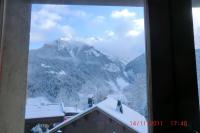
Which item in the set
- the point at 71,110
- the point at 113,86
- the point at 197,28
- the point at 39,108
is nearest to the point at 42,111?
the point at 39,108

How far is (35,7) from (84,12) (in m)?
0.24

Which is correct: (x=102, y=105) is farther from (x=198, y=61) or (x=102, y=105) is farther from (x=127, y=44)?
(x=198, y=61)

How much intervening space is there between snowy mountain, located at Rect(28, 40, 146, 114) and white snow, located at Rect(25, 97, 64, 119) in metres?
0.03

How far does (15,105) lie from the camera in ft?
3.28

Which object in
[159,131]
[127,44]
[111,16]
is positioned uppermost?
[111,16]

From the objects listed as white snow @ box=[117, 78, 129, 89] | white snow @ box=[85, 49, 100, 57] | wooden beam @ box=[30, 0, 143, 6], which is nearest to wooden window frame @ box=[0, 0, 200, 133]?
wooden beam @ box=[30, 0, 143, 6]

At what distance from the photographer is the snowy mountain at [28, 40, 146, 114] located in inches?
39.1

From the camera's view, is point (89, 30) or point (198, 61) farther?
point (89, 30)

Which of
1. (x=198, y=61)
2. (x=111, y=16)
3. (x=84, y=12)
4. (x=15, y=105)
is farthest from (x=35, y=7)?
(x=198, y=61)

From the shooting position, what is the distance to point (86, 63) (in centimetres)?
102

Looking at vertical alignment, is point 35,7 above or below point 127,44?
above

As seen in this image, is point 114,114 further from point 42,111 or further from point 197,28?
point 197,28
